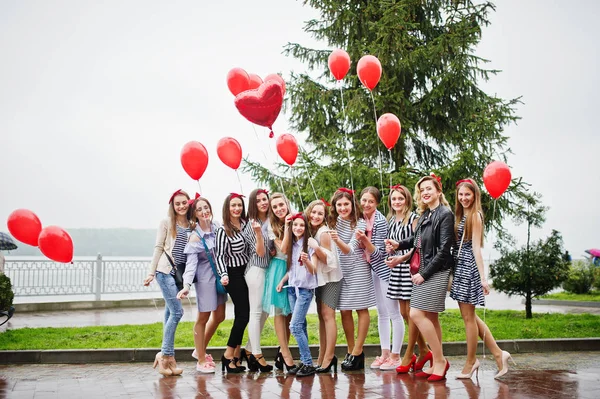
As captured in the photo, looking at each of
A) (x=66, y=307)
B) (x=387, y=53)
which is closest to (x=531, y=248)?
(x=387, y=53)

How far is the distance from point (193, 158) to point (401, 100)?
6.22 meters

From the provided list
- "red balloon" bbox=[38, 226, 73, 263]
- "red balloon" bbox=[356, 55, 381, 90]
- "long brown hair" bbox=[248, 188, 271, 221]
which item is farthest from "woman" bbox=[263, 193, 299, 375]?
"red balloon" bbox=[38, 226, 73, 263]

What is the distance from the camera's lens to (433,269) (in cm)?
604

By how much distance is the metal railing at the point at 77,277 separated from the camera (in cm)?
1583

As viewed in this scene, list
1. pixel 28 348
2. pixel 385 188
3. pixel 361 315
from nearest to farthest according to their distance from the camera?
pixel 361 315 < pixel 28 348 < pixel 385 188

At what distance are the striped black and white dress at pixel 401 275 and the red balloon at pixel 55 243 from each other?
3.69m

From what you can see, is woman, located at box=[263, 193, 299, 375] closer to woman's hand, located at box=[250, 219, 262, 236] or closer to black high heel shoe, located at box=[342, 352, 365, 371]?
woman's hand, located at box=[250, 219, 262, 236]

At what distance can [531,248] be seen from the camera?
12.3 m

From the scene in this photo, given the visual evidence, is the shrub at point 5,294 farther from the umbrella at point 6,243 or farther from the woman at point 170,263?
the woman at point 170,263

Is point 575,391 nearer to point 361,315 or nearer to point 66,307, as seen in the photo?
point 361,315

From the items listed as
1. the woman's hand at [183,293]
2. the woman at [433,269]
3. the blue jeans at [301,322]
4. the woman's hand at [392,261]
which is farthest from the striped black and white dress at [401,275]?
the woman's hand at [183,293]

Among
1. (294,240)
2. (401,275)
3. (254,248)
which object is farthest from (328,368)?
(254,248)

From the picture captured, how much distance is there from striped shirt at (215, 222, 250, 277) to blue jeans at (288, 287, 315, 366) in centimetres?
73

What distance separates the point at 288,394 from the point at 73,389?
213 centimetres
